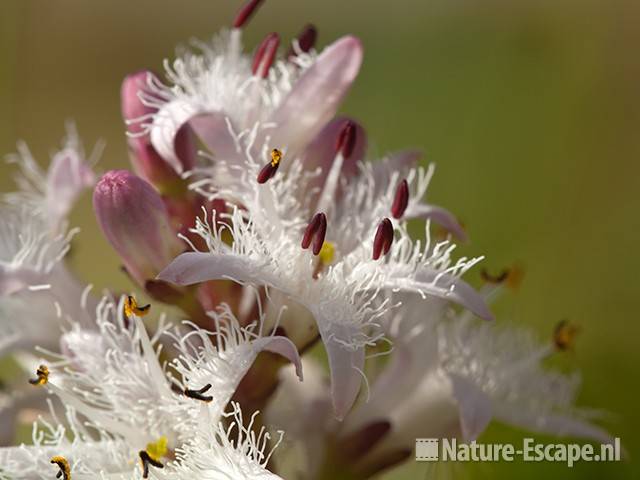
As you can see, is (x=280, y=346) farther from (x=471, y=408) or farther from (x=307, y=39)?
(x=307, y=39)

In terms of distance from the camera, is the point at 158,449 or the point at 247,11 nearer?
the point at 158,449

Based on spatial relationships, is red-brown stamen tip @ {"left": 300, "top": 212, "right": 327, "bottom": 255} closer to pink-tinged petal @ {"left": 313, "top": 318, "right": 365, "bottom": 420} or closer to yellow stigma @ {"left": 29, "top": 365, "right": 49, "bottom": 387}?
pink-tinged petal @ {"left": 313, "top": 318, "right": 365, "bottom": 420}

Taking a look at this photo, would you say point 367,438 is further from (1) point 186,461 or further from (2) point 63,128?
(2) point 63,128

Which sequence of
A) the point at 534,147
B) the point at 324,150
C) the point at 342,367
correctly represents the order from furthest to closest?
the point at 534,147 < the point at 324,150 < the point at 342,367

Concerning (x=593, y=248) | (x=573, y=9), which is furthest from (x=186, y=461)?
(x=573, y=9)

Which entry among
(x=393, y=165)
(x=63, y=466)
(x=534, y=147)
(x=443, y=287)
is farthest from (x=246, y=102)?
(x=534, y=147)

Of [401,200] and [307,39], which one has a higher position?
[307,39]
